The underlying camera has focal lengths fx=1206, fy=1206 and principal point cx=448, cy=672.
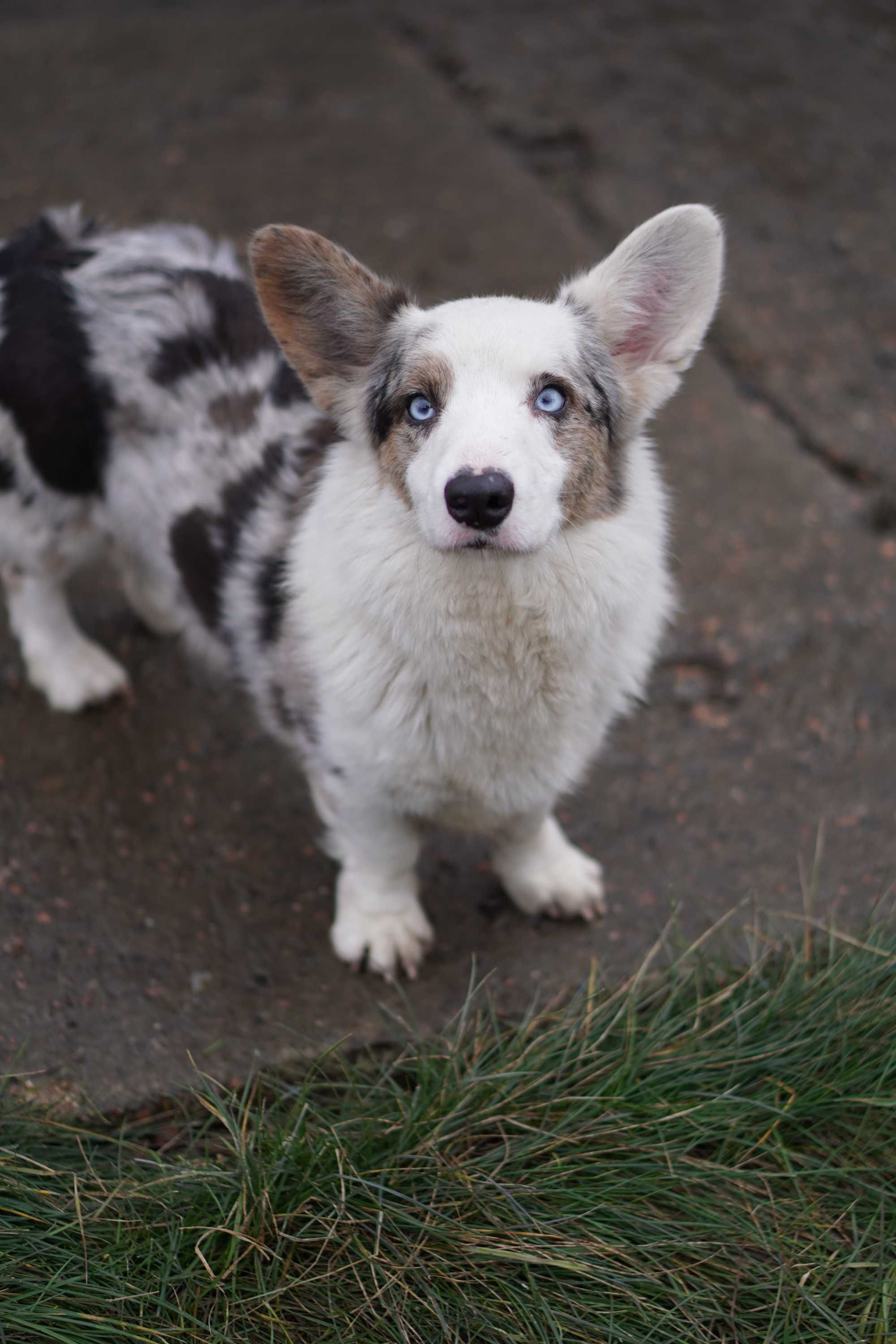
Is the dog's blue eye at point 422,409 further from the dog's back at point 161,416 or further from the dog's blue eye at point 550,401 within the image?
the dog's back at point 161,416

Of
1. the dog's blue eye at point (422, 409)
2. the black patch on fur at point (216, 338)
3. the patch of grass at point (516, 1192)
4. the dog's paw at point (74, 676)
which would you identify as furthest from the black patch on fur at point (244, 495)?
the patch of grass at point (516, 1192)

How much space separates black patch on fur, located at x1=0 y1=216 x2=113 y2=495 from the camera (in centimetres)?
324

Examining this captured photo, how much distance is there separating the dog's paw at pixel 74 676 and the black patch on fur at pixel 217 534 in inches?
25.3

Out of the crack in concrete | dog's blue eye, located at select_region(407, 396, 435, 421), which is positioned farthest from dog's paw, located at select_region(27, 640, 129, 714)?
the crack in concrete

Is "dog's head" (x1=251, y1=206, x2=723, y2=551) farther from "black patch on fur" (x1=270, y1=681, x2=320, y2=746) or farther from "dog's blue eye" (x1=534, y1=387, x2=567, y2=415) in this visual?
"black patch on fur" (x1=270, y1=681, x2=320, y2=746)

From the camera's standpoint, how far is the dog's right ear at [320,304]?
2637mm

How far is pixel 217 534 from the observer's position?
10.9 ft

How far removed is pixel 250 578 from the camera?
10.7ft

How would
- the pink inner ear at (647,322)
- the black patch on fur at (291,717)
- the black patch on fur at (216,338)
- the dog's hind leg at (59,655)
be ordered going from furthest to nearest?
1. the dog's hind leg at (59,655)
2. the black patch on fur at (216,338)
3. the black patch on fur at (291,717)
4. the pink inner ear at (647,322)

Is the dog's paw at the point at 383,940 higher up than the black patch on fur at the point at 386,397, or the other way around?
the black patch on fur at the point at 386,397

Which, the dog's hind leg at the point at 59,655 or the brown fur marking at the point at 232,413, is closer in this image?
the brown fur marking at the point at 232,413

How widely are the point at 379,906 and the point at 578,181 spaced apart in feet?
14.3

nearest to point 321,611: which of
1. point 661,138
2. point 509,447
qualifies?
point 509,447

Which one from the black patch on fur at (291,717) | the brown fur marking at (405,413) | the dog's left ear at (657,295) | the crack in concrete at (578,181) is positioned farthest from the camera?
the crack in concrete at (578,181)
